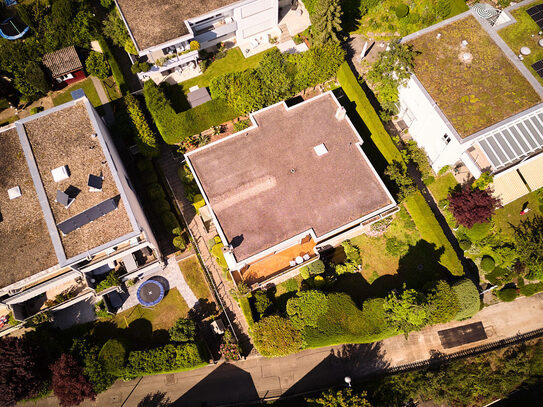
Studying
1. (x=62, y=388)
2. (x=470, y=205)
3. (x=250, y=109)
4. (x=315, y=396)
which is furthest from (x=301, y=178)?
(x=62, y=388)

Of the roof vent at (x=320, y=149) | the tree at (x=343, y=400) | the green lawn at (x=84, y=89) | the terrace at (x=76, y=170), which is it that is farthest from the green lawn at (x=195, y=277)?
the green lawn at (x=84, y=89)

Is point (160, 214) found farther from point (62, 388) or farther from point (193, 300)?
point (62, 388)

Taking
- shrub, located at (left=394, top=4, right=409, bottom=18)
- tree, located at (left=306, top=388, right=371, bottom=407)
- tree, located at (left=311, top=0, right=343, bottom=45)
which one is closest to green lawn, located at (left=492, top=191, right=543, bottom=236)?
tree, located at (left=306, top=388, right=371, bottom=407)

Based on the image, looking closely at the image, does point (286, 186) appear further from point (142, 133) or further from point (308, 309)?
point (142, 133)

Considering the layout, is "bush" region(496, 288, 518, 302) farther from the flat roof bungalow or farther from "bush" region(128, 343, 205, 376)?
"bush" region(128, 343, 205, 376)

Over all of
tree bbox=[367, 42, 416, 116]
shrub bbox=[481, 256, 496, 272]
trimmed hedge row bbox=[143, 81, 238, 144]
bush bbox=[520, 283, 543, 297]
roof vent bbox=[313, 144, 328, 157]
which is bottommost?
bush bbox=[520, 283, 543, 297]

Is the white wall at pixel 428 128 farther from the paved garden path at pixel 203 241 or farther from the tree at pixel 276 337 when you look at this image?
the paved garden path at pixel 203 241
